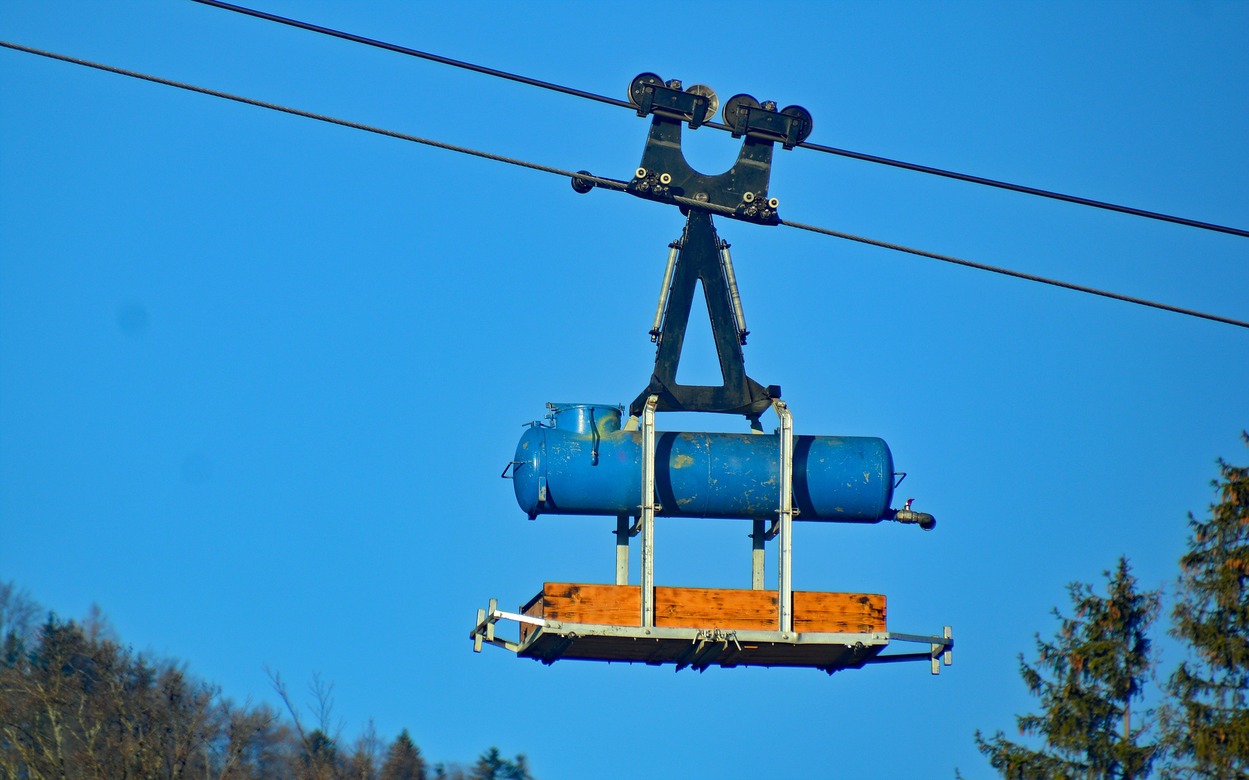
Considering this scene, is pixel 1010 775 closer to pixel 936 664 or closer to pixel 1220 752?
pixel 1220 752

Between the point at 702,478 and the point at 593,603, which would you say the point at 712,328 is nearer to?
the point at 702,478

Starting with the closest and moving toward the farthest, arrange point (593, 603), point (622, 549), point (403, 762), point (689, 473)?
point (593, 603), point (689, 473), point (622, 549), point (403, 762)

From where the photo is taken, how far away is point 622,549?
18781 mm

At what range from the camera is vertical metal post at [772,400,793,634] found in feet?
57.8

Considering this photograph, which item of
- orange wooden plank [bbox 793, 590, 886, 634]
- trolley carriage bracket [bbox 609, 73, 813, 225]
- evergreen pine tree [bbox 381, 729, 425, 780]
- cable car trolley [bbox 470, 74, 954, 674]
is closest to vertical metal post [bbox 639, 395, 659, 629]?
cable car trolley [bbox 470, 74, 954, 674]

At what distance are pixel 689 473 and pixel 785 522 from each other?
3.40 ft

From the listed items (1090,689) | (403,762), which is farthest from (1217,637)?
(403,762)

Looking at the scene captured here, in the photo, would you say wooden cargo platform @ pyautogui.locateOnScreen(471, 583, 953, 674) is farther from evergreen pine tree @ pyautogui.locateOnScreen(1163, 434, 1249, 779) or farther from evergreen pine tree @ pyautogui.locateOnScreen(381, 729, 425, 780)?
evergreen pine tree @ pyautogui.locateOnScreen(381, 729, 425, 780)

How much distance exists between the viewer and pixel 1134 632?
98.4 ft

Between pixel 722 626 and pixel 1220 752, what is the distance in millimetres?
12194

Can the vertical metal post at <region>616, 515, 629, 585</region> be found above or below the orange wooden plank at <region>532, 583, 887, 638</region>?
above

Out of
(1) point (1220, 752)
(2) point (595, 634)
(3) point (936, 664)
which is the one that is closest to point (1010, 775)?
(1) point (1220, 752)

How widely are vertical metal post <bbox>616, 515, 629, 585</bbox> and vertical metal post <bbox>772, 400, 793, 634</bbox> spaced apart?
149cm

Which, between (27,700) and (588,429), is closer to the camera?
(588,429)
